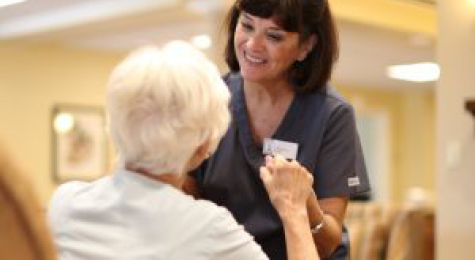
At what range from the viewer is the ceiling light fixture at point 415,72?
347 inches

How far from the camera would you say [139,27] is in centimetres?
658

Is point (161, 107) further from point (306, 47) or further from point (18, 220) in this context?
point (306, 47)

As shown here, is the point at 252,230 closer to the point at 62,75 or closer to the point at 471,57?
the point at 471,57

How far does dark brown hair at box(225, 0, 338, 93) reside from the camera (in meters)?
1.65

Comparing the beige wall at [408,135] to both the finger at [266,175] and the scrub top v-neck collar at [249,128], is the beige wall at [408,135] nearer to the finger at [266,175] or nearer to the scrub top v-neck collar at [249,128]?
the scrub top v-neck collar at [249,128]

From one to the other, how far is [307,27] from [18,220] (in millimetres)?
1013

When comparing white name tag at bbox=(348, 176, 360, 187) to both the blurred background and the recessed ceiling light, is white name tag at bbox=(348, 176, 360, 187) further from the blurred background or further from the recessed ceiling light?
the recessed ceiling light

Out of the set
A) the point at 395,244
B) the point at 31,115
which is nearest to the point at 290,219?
the point at 395,244

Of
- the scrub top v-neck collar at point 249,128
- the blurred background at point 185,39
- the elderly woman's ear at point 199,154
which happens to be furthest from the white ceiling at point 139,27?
the elderly woman's ear at point 199,154

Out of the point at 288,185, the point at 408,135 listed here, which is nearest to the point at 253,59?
the point at 288,185

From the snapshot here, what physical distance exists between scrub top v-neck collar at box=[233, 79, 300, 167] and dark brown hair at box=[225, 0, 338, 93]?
0.20 ft

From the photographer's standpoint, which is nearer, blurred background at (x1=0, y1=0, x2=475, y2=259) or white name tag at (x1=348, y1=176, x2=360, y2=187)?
white name tag at (x1=348, y1=176, x2=360, y2=187)

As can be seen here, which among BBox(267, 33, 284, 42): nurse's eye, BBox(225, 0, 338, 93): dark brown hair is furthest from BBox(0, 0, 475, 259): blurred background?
BBox(267, 33, 284, 42): nurse's eye

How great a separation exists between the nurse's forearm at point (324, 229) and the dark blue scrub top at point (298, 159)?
3.1 inches
